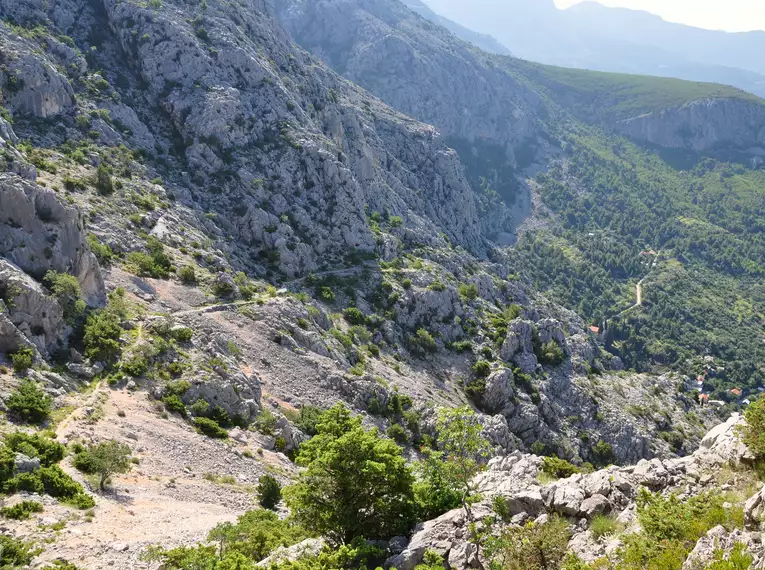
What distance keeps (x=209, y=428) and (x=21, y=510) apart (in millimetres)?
17989

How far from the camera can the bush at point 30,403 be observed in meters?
32.1

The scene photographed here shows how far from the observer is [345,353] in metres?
67.9

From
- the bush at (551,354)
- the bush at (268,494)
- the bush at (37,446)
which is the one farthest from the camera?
the bush at (551,354)

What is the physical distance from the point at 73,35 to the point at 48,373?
7787 centimetres

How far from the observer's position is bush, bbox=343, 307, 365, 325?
77.7m

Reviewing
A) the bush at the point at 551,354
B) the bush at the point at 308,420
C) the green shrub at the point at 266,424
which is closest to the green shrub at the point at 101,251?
the green shrub at the point at 266,424

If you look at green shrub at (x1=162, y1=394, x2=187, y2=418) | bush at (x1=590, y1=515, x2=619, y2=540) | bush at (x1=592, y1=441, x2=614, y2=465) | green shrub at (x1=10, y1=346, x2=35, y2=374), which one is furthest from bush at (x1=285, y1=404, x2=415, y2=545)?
bush at (x1=592, y1=441, x2=614, y2=465)

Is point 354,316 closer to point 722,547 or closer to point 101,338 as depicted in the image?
point 101,338

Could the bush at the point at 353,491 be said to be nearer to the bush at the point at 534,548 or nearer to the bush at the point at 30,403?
the bush at the point at 534,548

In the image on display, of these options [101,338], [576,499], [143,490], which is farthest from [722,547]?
[101,338]

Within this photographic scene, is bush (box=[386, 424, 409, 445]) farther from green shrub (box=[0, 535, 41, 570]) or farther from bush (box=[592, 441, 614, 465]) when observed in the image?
green shrub (box=[0, 535, 41, 570])

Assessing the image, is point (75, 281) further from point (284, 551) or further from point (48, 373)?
point (284, 551)

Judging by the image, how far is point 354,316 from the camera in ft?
255

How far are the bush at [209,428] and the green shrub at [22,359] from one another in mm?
Answer: 12488
